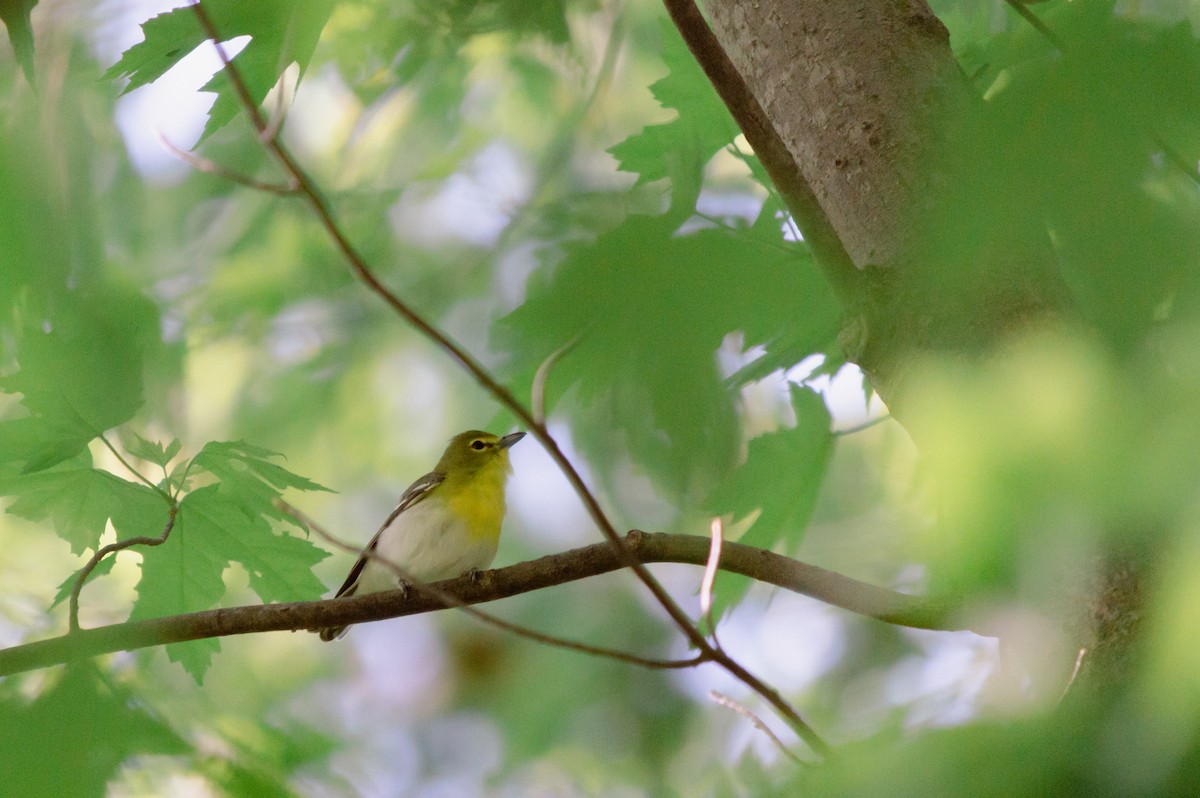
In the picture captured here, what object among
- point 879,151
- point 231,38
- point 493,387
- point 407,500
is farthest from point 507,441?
point 493,387

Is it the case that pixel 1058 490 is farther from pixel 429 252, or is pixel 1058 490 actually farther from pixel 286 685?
pixel 286 685

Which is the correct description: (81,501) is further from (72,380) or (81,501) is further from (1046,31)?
(1046,31)

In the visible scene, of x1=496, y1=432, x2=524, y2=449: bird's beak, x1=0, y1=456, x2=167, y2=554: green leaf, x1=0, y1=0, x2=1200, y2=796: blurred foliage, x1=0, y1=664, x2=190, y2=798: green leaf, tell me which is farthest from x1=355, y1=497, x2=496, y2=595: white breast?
x1=0, y1=664, x2=190, y2=798: green leaf

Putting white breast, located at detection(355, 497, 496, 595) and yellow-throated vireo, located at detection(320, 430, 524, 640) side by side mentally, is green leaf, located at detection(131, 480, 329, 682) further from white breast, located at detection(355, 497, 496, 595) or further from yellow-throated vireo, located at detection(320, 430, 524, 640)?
white breast, located at detection(355, 497, 496, 595)

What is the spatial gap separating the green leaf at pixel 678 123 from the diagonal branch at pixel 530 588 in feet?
3.18

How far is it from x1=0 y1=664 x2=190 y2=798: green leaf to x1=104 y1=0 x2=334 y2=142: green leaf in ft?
2.95

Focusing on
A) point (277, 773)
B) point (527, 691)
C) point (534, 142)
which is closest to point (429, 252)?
point (534, 142)

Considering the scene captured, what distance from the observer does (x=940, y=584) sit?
2.90 feet

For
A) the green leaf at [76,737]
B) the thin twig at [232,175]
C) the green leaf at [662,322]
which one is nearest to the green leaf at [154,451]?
the thin twig at [232,175]

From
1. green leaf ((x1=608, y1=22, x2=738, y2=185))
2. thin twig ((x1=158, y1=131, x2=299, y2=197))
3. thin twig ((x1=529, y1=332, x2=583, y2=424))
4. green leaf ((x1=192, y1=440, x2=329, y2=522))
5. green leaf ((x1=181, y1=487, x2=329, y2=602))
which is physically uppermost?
thin twig ((x1=158, y1=131, x2=299, y2=197))

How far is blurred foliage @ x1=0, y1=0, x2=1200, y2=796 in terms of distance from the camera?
2.08 feet

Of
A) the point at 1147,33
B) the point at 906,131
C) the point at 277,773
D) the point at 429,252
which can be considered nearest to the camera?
the point at 1147,33

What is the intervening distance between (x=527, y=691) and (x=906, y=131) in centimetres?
435

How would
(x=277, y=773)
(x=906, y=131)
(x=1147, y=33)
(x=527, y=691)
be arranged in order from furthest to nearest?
(x=527, y=691) → (x=906, y=131) → (x=277, y=773) → (x=1147, y=33)
